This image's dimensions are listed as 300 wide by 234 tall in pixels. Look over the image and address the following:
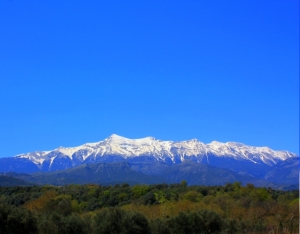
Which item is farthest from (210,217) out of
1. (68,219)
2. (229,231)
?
(68,219)

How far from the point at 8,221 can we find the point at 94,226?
9.40 meters

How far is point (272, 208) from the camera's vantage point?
7394 cm

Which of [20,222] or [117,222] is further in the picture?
[117,222]

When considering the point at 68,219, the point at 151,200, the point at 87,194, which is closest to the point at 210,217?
the point at 68,219

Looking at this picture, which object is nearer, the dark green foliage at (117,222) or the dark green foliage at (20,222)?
the dark green foliage at (20,222)

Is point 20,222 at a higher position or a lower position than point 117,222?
higher

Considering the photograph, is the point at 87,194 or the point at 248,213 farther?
the point at 87,194

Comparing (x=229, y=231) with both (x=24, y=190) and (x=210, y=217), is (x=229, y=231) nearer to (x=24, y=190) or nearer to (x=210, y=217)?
(x=210, y=217)

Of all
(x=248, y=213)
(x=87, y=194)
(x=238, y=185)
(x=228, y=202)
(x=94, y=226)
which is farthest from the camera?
(x=238, y=185)

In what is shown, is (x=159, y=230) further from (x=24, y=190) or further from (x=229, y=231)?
(x=24, y=190)

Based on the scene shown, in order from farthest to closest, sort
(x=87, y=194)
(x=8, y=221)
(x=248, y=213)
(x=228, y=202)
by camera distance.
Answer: (x=87, y=194) < (x=228, y=202) < (x=248, y=213) < (x=8, y=221)

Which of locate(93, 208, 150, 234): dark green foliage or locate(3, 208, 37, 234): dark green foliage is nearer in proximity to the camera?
locate(3, 208, 37, 234): dark green foliage

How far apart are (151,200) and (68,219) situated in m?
47.1

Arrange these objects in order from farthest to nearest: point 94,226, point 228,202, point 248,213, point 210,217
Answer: point 228,202, point 248,213, point 210,217, point 94,226
